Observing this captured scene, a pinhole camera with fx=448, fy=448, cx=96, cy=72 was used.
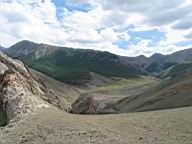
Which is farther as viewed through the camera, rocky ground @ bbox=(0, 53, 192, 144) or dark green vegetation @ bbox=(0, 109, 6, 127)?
dark green vegetation @ bbox=(0, 109, 6, 127)

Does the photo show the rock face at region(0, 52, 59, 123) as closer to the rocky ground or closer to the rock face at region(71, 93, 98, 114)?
the rocky ground

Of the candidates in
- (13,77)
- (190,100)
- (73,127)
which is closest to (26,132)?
(73,127)

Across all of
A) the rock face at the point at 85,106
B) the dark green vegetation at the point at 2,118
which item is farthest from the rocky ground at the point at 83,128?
the rock face at the point at 85,106

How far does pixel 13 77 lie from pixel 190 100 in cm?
2785

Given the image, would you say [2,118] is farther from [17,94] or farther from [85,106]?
[85,106]

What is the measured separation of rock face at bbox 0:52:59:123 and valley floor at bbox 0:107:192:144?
408cm

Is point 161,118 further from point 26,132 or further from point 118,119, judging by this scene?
point 26,132

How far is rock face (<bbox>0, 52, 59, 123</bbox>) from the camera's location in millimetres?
43906

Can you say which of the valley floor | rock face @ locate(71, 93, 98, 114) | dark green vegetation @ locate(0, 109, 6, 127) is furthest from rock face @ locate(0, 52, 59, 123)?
the valley floor

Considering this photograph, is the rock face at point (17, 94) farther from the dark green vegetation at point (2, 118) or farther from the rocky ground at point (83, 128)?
the dark green vegetation at point (2, 118)

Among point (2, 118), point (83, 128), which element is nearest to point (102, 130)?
point (83, 128)

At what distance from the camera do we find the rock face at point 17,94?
43906mm

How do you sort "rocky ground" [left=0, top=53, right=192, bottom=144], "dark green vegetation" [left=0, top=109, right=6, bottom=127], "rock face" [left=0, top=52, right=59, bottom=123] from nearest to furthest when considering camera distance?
"rocky ground" [left=0, top=53, right=192, bottom=144], "rock face" [left=0, top=52, right=59, bottom=123], "dark green vegetation" [left=0, top=109, right=6, bottom=127]

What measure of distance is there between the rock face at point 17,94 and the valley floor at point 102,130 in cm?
408
